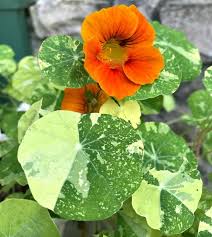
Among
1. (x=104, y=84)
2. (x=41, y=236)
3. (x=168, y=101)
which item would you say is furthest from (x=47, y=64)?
(x=168, y=101)

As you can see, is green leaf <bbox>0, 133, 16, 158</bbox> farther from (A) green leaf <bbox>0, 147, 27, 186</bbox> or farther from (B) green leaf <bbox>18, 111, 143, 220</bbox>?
(B) green leaf <bbox>18, 111, 143, 220</bbox>

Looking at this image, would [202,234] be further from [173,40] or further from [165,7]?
[165,7]

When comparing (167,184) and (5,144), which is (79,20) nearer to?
(5,144)

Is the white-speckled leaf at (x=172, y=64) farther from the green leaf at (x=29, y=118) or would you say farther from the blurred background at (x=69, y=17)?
the blurred background at (x=69, y=17)

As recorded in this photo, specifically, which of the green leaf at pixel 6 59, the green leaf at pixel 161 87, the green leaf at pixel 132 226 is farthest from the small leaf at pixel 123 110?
the green leaf at pixel 6 59

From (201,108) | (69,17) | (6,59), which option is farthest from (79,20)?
(201,108)

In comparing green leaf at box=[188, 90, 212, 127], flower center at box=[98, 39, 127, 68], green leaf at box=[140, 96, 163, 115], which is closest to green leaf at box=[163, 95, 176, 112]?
green leaf at box=[188, 90, 212, 127]

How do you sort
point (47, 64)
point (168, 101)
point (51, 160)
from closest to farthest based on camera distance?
point (51, 160) < point (47, 64) < point (168, 101)
